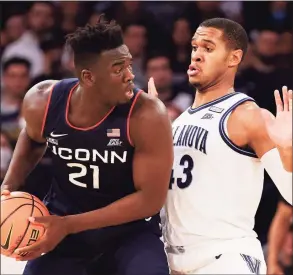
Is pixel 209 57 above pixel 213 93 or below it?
above

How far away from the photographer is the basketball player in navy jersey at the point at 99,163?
315 centimetres

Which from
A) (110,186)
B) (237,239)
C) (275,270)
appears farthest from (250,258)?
(275,270)

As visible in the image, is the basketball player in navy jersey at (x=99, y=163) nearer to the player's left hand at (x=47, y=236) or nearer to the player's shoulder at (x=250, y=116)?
the player's left hand at (x=47, y=236)

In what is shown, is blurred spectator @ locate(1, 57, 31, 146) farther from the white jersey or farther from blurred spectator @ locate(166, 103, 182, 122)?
the white jersey

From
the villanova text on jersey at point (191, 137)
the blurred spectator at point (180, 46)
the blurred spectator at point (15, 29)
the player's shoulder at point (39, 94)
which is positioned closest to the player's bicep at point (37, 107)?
the player's shoulder at point (39, 94)

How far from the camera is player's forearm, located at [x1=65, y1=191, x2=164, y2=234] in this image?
3.15 metres

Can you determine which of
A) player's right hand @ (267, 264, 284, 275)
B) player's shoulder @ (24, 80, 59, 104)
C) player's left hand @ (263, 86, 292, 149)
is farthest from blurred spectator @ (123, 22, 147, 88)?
player's left hand @ (263, 86, 292, 149)

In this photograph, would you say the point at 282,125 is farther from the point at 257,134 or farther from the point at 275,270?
the point at 275,270

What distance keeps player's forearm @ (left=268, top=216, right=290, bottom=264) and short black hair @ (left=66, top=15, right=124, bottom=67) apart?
242 cm

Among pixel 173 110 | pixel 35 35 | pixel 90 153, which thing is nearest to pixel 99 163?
pixel 90 153

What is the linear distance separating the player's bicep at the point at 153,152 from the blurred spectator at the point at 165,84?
268 cm

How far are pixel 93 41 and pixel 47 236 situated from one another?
0.88 m

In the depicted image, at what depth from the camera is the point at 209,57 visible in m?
3.52

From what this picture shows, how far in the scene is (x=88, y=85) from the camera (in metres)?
3.21
